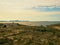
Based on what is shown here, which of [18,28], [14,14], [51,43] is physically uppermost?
[14,14]

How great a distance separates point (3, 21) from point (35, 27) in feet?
2.92

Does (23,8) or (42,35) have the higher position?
(23,8)

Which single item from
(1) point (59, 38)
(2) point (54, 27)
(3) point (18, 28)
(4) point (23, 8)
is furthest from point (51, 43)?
(4) point (23, 8)

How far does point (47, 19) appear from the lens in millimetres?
3791

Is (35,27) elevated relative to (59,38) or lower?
elevated

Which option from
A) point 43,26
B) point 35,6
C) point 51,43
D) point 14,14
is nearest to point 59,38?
point 51,43

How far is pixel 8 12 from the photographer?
12.7 ft

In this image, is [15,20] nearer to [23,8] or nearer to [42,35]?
[23,8]

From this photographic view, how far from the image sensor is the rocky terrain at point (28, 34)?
349 centimetres

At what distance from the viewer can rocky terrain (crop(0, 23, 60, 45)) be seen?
3490mm

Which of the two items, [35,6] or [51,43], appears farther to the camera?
[35,6]

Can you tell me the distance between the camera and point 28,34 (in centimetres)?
363

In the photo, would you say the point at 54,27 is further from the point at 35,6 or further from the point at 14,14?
the point at 14,14

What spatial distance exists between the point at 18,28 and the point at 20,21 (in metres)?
0.21
